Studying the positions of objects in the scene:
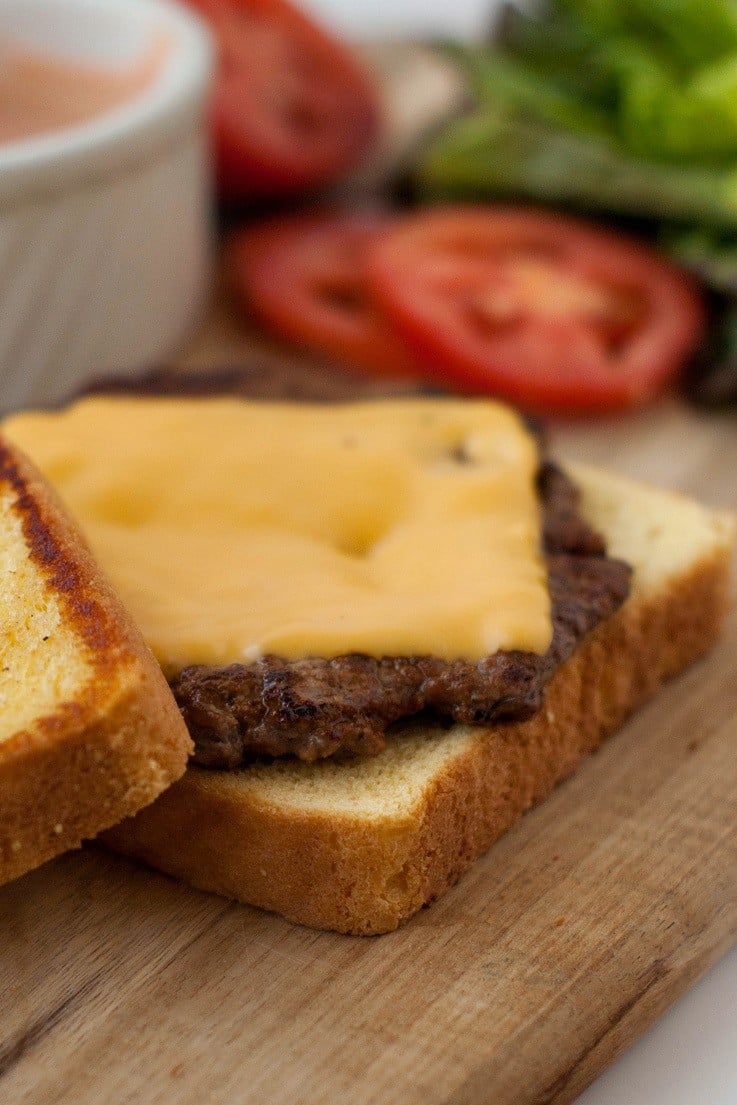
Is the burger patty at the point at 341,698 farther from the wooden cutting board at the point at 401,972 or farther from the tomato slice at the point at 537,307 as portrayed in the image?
the tomato slice at the point at 537,307

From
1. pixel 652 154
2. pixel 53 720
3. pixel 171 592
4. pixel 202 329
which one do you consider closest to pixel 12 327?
pixel 202 329

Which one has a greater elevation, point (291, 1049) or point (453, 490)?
point (453, 490)

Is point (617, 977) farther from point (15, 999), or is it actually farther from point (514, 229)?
point (514, 229)

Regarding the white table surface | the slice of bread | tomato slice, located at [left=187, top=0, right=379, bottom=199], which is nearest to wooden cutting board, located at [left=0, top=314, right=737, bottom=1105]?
the white table surface

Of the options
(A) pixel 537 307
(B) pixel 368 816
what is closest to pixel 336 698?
(B) pixel 368 816

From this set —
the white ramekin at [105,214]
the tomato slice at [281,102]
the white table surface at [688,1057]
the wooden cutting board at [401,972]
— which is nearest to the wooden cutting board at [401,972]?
the wooden cutting board at [401,972]

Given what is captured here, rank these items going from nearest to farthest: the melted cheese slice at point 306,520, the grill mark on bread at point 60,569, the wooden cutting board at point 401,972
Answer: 1. the wooden cutting board at point 401,972
2. the grill mark on bread at point 60,569
3. the melted cheese slice at point 306,520

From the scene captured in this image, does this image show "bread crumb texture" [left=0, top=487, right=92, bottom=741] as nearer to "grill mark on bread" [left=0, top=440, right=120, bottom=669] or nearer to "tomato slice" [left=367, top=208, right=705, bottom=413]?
"grill mark on bread" [left=0, top=440, right=120, bottom=669]
